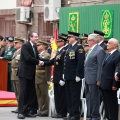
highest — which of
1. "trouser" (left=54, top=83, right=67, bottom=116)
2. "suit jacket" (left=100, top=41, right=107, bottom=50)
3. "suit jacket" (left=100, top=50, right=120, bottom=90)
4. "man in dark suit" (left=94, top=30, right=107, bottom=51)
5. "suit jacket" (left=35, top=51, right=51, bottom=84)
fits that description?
"man in dark suit" (left=94, top=30, right=107, bottom=51)

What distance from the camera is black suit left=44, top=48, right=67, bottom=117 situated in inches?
638

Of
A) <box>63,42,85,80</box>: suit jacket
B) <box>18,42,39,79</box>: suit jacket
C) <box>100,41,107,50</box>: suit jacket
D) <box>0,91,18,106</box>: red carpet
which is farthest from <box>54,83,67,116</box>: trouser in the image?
<box>0,91,18,106</box>: red carpet

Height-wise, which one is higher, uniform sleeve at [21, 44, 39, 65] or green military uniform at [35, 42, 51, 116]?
uniform sleeve at [21, 44, 39, 65]

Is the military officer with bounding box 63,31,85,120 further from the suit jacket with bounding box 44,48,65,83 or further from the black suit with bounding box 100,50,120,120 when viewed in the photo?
the black suit with bounding box 100,50,120,120

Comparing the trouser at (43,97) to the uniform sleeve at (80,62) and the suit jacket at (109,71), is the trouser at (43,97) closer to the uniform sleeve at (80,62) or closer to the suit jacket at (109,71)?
the uniform sleeve at (80,62)

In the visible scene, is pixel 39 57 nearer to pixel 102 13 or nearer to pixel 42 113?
pixel 42 113

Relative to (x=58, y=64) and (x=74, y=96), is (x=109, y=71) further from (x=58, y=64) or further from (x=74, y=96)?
(x=58, y=64)

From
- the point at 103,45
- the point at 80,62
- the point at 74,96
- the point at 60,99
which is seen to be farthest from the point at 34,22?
the point at 80,62

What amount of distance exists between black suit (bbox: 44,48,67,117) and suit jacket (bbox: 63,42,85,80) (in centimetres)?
55

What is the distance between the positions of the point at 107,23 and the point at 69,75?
32.1 ft

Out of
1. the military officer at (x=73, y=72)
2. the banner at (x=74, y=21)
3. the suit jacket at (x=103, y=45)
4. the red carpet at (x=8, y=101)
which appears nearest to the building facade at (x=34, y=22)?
the banner at (x=74, y=21)

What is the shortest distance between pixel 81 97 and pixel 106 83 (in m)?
1.81

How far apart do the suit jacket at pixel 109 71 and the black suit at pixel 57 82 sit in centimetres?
248

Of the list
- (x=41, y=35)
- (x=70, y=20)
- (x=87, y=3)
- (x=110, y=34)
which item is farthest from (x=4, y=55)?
(x=41, y=35)
